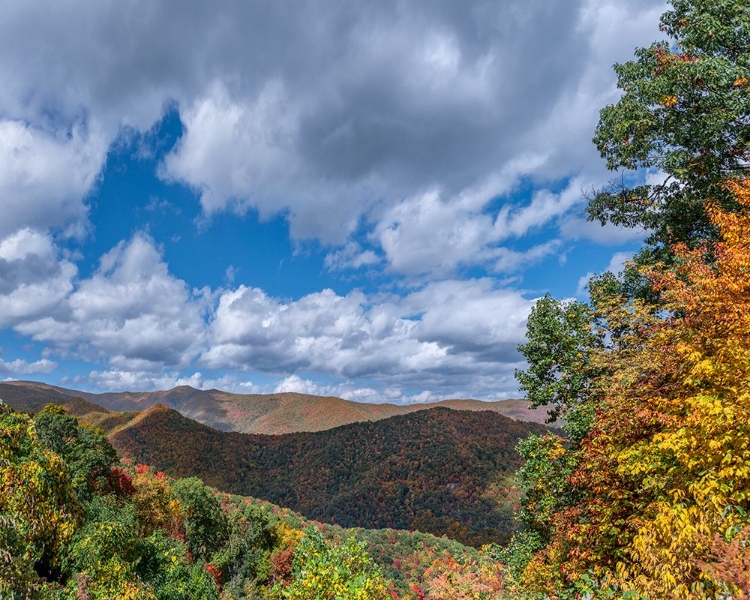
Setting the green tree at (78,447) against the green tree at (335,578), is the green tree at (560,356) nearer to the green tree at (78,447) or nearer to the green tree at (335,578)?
the green tree at (335,578)

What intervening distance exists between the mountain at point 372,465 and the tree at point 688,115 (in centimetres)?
7878

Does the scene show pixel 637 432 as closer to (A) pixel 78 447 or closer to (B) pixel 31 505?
(B) pixel 31 505

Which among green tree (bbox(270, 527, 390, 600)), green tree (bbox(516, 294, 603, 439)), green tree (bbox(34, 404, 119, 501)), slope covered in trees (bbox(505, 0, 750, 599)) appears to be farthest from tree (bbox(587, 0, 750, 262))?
green tree (bbox(34, 404, 119, 501))

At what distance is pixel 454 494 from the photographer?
96875 mm

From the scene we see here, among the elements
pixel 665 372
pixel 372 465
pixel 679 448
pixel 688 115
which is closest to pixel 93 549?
pixel 679 448

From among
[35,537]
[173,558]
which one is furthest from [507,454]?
Answer: [35,537]

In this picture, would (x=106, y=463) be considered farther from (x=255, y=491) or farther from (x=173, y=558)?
(x=255, y=491)

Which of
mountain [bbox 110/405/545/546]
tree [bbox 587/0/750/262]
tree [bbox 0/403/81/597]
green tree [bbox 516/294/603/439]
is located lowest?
mountain [bbox 110/405/545/546]

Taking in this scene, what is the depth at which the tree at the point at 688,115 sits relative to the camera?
13.9 m

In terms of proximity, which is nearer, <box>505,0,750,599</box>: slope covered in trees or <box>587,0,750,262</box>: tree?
<box>505,0,750,599</box>: slope covered in trees

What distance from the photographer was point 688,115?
610 inches

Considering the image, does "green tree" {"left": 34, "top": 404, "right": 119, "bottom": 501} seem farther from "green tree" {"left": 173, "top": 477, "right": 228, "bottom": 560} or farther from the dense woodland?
the dense woodland

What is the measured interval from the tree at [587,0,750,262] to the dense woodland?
64mm

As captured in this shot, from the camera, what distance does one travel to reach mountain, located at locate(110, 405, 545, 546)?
93.4 meters
